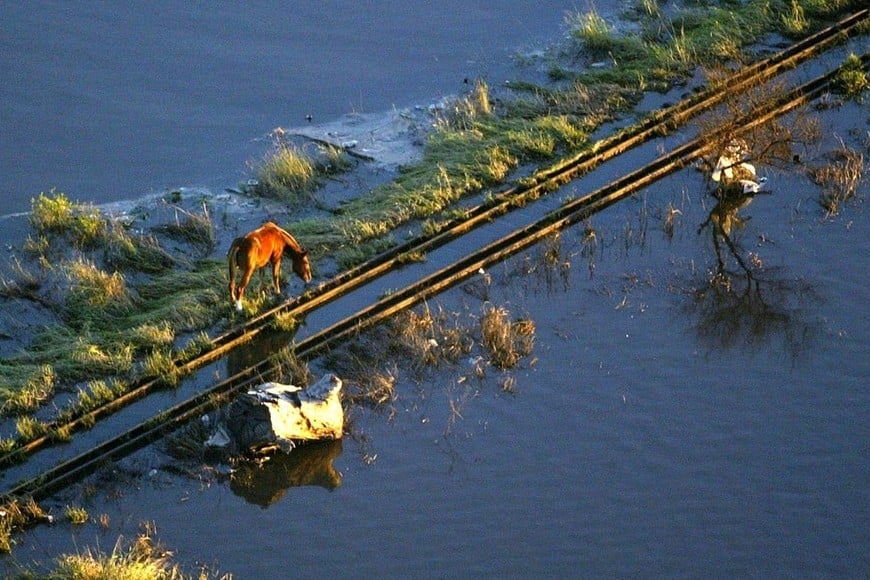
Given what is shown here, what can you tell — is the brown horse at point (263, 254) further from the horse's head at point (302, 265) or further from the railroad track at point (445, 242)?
the railroad track at point (445, 242)

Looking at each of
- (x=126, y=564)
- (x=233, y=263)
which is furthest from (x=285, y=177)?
(x=126, y=564)

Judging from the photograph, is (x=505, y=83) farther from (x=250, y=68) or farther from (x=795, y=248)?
(x=795, y=248)

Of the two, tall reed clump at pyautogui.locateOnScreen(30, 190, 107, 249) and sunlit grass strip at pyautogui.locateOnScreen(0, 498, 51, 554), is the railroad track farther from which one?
tall reed clump at pyautogui.locateOnScreen(30, 190, 107, 249)

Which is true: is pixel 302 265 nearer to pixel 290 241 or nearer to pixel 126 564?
pixel 290 241

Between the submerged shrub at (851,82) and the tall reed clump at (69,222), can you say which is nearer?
the tall reed clump at (69,222)

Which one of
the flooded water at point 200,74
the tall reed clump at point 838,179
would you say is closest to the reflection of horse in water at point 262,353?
the flooded water at point 200,74

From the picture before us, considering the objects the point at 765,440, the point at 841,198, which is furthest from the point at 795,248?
the point at 765,440
